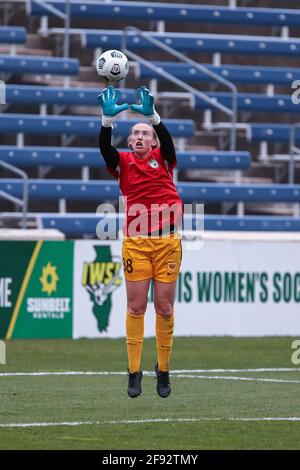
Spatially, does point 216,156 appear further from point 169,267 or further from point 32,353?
point 169,267

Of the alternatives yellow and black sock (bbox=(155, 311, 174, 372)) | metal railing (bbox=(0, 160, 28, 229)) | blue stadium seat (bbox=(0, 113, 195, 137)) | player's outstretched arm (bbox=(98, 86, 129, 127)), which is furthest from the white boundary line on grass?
blue stadium seat (bbox=(0, 113, 195, 137))

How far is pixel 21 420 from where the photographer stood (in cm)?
834

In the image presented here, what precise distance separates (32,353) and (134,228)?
490 centimetres

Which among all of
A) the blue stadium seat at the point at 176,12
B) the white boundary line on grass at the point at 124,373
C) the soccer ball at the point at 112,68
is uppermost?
the blue stadium seat at the point at 176,12

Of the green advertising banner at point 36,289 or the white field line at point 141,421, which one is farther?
the green advertising banner at point 36,289

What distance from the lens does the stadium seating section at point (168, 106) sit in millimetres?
21031

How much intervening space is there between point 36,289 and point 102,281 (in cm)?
89

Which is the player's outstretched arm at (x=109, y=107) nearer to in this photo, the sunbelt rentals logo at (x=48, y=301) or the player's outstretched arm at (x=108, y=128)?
the player's outstretched arm at (x=108, y=128)

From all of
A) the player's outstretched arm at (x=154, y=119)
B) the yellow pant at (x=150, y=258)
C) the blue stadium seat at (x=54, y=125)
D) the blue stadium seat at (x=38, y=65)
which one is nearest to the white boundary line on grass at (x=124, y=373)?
the yellow pant at (x=150, y=258)

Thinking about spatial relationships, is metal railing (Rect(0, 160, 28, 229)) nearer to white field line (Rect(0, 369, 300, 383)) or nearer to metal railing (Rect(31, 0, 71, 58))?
metal railing (Rect(31, 0, 71, 58))

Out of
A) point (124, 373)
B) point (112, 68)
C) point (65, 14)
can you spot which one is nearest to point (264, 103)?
point (65, 14)

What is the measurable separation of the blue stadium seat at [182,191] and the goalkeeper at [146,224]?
33.7 feet

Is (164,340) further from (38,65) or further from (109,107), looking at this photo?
(38,65)

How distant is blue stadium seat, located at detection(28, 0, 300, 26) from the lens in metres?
23.3
